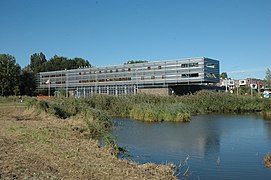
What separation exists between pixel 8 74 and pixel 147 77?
3898 centimetres

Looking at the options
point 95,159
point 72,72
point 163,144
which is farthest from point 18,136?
point 72,72

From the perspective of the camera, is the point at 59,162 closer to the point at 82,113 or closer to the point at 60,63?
the point at 82,113

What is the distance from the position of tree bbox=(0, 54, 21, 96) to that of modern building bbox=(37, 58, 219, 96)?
A: 14176 millimetres

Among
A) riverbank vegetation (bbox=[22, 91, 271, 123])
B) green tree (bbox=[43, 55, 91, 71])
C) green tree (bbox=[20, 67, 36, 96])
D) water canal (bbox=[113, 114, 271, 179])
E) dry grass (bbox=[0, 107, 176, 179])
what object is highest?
green tree (bbox=[43, 55, 91, 71])

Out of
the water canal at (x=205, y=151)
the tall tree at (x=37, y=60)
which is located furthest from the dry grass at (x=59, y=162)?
the tall tree at (x=37, y=60)

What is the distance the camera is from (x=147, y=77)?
78938 millimetres

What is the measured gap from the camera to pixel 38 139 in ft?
44.8

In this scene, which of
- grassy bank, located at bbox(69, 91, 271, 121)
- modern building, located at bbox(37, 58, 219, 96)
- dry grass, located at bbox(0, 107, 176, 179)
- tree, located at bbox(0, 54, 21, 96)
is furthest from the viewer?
tree, located at bbox(0, 54, 21, 96)

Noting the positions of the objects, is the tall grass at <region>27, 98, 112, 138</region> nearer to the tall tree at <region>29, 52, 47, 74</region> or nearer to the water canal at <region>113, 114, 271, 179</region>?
the water canal at <region>113, 114, 271, 179</region>

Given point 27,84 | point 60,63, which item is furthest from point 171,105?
point 60,63

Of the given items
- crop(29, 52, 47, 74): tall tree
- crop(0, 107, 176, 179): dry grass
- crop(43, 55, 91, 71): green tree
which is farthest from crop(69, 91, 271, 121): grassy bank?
crop(29, 52, 47, 74): tall tree

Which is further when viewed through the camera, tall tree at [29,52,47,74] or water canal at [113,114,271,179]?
tall tree at [29,52,47,74]

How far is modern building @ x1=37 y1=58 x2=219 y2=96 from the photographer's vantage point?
71.3m

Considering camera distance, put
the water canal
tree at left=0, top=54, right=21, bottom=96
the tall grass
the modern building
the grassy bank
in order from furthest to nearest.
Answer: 1. tree at left=0, top=54, right=21, bottom=96
2. the modern building
3. the grassy bank
4. the tall grass
5. the water canal
